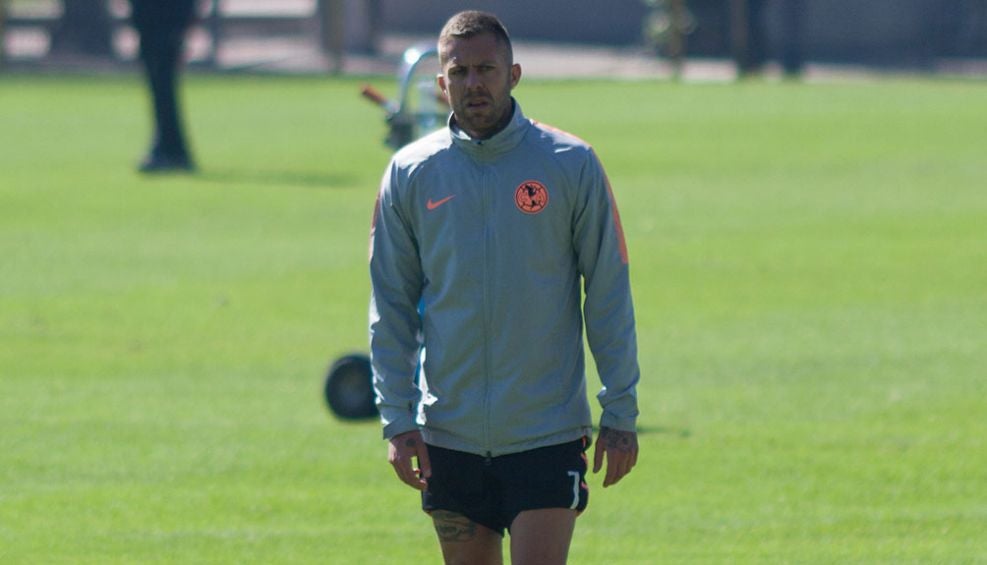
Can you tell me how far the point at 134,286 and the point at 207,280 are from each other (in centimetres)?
58

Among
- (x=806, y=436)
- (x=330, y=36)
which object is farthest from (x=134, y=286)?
(x=330, y=36)

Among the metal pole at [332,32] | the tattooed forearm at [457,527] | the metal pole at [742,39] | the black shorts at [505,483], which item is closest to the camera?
the black shorts at [505,483]

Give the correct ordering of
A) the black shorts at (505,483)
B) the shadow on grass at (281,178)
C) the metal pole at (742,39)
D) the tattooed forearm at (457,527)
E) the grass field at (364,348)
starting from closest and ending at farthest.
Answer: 1. the black shorts at (505,483)
2. the tattooed forearm at (457,527)
3. the grass field at (364,348)
4. the shadow on grass at (281,178)
5. the metal pole at (742,39)

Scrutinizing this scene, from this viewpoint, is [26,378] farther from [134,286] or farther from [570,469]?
[570,469]

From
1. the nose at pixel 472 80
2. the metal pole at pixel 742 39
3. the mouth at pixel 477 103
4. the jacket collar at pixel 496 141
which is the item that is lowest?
the metal pole at pixel 742 39

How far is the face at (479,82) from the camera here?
16.6 ft

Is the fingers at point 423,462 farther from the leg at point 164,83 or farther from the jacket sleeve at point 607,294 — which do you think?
the leg at point 164,83

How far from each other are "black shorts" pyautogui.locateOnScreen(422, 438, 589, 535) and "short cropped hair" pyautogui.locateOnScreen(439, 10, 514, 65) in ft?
3.39

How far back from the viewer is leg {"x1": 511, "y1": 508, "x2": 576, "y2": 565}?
16.7 feet

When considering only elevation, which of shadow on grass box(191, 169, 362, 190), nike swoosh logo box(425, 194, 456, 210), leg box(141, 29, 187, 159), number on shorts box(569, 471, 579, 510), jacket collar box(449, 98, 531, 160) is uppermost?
jacket collar box(449, 98, 531, 160)

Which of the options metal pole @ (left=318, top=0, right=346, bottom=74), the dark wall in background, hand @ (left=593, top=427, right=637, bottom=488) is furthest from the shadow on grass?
the dark wall in background

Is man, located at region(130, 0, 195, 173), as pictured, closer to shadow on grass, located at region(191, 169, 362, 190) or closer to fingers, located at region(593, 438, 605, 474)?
shadow on grass, located at region(191, 169, 362, 190)

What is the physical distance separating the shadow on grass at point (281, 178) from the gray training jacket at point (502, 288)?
15.5 meters

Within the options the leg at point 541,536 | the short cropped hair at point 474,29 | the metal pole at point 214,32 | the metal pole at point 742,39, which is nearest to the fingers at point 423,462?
the leg at point 541,536
